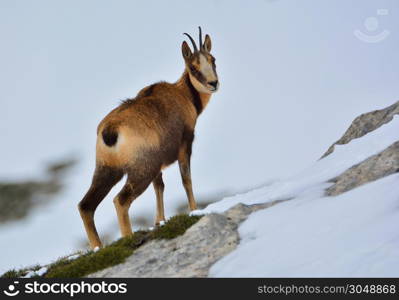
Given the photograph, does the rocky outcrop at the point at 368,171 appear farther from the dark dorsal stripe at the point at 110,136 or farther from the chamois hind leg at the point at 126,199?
the dark dorsal stripe at the point at 110,136

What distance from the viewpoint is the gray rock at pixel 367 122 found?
1412cm

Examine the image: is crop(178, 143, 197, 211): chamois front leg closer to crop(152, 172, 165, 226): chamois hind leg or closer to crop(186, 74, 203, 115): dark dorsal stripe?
crop(152, 172, 165, 226): chamois hind leg

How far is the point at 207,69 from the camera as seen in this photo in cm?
1481

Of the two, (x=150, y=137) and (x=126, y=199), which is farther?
(x=150, y=137)

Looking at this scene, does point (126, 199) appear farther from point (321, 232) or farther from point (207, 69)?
point (321, 232)

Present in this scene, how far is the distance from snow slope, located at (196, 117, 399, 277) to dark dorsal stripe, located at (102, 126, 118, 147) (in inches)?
91.6

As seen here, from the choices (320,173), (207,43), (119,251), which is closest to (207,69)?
(207,43)

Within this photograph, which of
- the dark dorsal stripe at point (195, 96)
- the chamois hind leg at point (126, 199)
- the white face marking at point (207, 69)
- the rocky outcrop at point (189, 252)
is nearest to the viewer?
the rocky outcrop at point (189, 252)

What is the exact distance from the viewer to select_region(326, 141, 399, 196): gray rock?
37.5 feet

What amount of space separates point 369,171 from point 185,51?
5.28 meters

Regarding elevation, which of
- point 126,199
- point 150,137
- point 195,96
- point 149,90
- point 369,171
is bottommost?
point 369,171

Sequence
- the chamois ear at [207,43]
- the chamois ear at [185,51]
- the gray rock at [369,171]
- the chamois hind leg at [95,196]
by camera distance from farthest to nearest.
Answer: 1. the chamois ear at [207,43]
2. the chamois ear at [185,51]
3. the chamois hind leg at [95,196]
4. the gray rock at [369,171]

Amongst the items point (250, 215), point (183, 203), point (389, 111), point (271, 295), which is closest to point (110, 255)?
point (250, 215)

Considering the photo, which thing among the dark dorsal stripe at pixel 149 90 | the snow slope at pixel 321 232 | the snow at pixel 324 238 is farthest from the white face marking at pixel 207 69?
the snow at pixel 324 238
